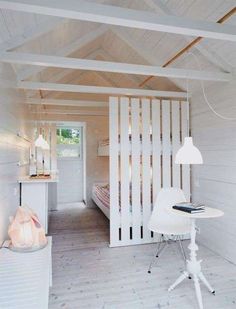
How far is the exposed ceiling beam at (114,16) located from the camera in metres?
1.55

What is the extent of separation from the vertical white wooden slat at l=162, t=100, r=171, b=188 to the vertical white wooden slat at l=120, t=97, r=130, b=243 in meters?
0.63

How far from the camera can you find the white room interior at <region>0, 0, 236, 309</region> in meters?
2.30

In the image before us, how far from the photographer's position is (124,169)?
3820 millimetres

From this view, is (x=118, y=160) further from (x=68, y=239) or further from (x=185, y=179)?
(x=68, y=239)

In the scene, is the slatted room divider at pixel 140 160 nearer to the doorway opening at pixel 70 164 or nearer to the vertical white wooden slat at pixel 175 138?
the vertical white wooden slat at pixel 175 138

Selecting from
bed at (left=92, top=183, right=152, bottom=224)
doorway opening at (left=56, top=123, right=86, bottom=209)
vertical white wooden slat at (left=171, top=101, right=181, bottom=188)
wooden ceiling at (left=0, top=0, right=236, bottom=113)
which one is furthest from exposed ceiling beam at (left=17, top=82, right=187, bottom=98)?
doorway opening at (left=56, top=123, right=86, bottom=209)

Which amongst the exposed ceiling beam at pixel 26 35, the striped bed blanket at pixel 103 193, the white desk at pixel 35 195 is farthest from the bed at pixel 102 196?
the exposed ceiling beam at pixel 26 35

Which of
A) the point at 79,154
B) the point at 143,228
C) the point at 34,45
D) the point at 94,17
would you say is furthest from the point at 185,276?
the point at 79,154

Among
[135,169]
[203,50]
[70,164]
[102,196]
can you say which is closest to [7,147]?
[135,169]

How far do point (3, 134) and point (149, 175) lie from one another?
230 cm

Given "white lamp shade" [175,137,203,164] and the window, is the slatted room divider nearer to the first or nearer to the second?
"white lamp shade" [175,137,203,164]

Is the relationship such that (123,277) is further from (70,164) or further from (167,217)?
(70,164)

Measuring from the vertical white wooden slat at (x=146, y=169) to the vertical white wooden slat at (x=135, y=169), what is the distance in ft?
0.29

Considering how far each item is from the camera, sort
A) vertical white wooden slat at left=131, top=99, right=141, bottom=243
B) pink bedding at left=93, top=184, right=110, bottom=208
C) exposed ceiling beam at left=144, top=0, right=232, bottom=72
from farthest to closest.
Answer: pink bedding at left=93, top=184, right=110, bottom=208, vertical white wooden slat at left=131, top=99, right=141, bottom=243, exposed ceiling beam at left=144, top=0, right=232, bottom=72
